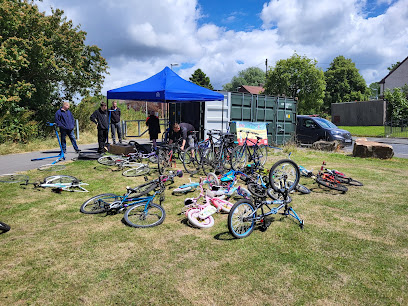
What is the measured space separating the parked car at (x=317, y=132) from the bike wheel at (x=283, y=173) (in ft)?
31.0

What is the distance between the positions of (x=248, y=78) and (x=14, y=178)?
3168 inches

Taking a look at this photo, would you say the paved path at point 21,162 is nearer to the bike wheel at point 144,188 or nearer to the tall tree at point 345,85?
the bike wheel at point 144,188

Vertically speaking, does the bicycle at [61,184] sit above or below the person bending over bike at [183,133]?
below

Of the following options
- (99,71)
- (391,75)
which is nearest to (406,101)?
(391,75)

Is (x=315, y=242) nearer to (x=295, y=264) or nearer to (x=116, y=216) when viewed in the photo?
(x=295, y=264)

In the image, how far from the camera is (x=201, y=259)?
3305mm

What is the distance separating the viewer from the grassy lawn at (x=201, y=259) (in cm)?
267

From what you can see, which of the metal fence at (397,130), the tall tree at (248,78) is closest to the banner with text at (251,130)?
the metal fence at (397,130)

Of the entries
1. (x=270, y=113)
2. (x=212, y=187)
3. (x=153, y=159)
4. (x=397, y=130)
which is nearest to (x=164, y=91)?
(x=153, y=159)

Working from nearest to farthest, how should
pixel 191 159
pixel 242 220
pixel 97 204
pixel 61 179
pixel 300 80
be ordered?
pixel 242 220 < pixel 97 204 < pixel 61 179 < pixel 191 159 < pixel 300 80

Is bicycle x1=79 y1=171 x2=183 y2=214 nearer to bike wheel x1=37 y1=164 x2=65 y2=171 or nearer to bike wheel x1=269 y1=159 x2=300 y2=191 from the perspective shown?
bike wheel x1=269 y1=159 x2=300 y2=191

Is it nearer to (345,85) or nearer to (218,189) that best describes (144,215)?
(218,189)

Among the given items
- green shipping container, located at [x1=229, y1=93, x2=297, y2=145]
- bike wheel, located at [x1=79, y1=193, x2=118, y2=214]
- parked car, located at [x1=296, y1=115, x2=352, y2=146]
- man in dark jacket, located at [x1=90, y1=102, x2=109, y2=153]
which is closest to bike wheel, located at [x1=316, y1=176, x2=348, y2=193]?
bike wheel, located at [x1=79, y1=193, x2=118, y2=214]

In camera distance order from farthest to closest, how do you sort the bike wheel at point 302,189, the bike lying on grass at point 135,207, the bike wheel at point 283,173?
the bike wheel at point 302,189, the bike wheel at point 283,173, the bike lying on grass at point 135,207
